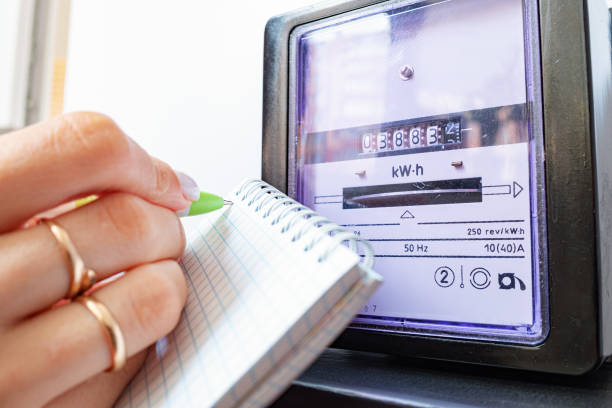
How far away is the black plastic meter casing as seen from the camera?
356 mm

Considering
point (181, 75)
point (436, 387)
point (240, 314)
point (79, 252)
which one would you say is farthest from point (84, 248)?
point (181, 75)

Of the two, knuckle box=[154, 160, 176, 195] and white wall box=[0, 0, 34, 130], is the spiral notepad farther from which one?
white wall box=[0, 0, 34, 130]

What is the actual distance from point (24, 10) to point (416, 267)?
1082mm

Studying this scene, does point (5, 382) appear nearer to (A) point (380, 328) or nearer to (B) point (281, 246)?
(B) point (281, 246)

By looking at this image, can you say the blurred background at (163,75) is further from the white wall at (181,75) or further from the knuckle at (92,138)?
the knuckle at (92,138)

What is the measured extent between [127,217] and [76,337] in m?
0.08

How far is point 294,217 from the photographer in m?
0.35

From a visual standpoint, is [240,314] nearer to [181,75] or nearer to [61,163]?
[61,163]

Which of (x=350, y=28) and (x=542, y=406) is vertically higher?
(x=350, y=28)

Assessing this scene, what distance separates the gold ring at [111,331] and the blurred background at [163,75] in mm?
447

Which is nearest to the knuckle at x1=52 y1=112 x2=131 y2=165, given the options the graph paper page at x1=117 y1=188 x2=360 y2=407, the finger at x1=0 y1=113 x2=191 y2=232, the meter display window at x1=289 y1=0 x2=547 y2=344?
the finger at x1=0 y1=113 x2=191 y2=232

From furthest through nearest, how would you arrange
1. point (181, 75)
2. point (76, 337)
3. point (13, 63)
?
point (13, 63) < point (181, 75) < point (76, 337)

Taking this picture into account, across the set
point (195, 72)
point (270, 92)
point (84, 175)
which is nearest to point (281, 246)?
A: point (84, 175)

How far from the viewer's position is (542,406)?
316 millimetres
